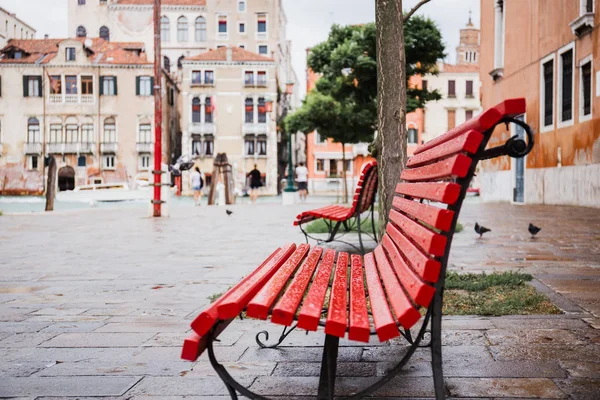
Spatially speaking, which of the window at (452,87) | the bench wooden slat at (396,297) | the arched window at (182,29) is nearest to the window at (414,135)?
the window at (452,87)

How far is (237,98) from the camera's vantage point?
53.7 meters

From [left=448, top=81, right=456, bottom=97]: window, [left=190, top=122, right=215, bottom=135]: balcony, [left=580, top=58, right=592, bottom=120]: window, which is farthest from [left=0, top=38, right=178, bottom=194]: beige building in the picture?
[left=580, top=58, right=592, bottom=120]: window

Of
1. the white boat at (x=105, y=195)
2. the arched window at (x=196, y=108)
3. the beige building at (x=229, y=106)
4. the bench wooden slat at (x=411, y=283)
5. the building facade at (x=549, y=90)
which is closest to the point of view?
the bench wooden slat at (x=411, y=283)

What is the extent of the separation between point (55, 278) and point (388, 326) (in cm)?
438

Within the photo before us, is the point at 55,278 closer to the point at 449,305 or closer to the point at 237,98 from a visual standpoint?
the point at 449,305

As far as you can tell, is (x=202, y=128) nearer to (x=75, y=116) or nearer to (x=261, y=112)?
(x=261, y=112)

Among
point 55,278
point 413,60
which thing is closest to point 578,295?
point 55,278

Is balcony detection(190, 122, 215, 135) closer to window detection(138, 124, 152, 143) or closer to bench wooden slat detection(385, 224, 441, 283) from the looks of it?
window detection(138, 124, 152, 143)

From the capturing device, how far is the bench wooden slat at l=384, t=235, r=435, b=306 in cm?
202

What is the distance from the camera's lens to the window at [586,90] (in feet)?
52.4

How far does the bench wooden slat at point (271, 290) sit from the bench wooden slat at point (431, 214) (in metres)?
0.55

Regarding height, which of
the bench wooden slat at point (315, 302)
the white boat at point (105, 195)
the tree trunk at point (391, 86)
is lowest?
the white boat at point (105, 195)

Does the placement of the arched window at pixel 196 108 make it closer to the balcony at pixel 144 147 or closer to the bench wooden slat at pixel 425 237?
the balcony at pixel 144 147

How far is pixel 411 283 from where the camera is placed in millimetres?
2201
